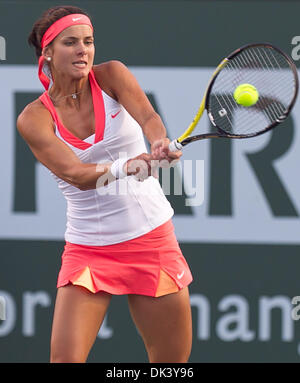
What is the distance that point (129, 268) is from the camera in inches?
107

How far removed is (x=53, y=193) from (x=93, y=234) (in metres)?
0.96

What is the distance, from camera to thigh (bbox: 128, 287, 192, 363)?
2.72m

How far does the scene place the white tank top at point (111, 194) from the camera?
2650 mm

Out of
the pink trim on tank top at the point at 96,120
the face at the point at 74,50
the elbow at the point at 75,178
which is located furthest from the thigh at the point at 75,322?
the face at the point at 74,50

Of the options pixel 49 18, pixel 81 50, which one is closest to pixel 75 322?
pixel 81 50

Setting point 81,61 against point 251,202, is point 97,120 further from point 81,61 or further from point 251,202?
point 251,202

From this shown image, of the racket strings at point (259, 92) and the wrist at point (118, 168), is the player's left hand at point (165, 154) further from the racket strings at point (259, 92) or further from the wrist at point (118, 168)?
the racket strings at point (259, 92)

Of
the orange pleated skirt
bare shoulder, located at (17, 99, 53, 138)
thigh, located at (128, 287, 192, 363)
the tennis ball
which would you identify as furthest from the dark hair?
thigh, located at (128, 287, 192, 363)

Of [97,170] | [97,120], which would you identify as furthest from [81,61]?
[97,170]

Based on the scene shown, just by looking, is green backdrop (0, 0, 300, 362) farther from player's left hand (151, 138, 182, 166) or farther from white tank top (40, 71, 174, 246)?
player's left hand (151, 138, 182, 166)

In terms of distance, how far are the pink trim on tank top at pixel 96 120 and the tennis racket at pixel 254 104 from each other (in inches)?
11.7

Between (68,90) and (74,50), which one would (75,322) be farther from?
(74,50)

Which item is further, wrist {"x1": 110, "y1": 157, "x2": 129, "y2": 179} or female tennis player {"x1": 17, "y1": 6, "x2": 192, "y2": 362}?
female tennis player {"x1": 17, "y1": 6, "x2": 192, "y2": 362}

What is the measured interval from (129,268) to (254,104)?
734 mm
